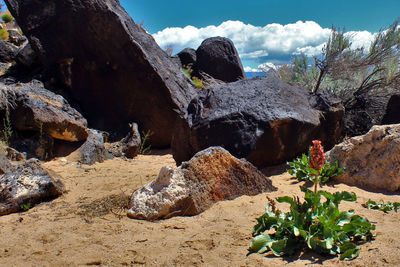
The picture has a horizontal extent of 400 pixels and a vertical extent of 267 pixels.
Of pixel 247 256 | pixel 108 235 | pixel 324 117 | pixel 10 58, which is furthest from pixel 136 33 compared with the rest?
pixel 247 256

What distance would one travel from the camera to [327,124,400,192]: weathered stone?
4094 mm

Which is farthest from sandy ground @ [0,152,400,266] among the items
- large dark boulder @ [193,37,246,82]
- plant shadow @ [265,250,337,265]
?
large dark boulder @ [193,37,246,82]

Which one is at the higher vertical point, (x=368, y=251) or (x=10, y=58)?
(x=10, y=58)

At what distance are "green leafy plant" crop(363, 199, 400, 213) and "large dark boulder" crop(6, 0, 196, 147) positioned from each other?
468 centimetres

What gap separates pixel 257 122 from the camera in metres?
4.84

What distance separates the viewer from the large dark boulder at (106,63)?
25.2 ft

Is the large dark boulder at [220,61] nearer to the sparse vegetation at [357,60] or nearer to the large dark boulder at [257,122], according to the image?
the sparse vegetation at [357,60]

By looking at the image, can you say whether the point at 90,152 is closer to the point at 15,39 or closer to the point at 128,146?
the point at 128,146

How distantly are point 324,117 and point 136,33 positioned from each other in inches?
177

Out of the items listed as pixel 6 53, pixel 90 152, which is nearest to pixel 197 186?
pixel 90 152

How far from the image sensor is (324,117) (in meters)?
5.55

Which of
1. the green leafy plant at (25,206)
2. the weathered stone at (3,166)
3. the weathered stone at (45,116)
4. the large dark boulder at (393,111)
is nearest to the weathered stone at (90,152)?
the weathered stone at (45,116)

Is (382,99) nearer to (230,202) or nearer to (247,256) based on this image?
(230,202)

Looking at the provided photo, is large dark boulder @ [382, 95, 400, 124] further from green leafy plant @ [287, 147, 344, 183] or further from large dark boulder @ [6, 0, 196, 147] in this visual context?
large dark boulder @ [6, 0, 196, 147]
